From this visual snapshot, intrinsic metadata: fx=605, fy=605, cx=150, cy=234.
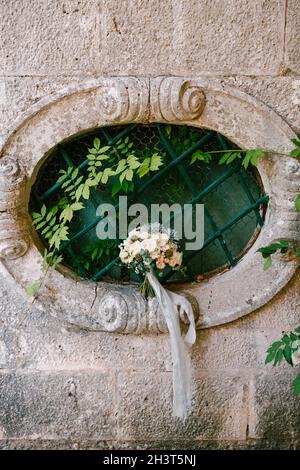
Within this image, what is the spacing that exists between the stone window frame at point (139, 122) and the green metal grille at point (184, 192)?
0.10m

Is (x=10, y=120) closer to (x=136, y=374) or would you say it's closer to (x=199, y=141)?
(x=199, y=141)

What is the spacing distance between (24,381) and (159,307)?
79cm

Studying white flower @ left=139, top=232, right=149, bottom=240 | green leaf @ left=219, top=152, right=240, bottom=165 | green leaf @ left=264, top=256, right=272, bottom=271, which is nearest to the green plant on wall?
green leaf @ left=264, top=256, right=272, bottom=271

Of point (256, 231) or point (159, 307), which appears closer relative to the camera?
point (159, 307)

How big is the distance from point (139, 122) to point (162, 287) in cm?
81

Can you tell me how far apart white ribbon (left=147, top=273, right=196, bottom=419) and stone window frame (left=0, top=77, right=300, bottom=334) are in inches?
3.6

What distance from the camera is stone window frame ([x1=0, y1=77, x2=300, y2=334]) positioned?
2.88m

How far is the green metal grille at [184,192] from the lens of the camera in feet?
9.95

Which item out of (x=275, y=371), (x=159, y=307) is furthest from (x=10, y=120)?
(x=275, y=371)

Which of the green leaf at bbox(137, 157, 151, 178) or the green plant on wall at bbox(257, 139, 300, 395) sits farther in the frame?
the green leaf at bbox(137, 157, 151, 178)

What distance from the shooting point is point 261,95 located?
2955 millimetres

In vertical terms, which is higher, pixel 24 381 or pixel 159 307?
pixel 159 307

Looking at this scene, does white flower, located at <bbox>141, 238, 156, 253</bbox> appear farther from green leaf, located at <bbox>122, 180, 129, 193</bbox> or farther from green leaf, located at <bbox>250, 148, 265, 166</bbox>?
green leaf, located at <bbox>250, 148, 265, 166</bbox>

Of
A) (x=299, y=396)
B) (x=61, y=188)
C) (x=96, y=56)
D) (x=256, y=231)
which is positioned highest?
(x=96, y=56)
